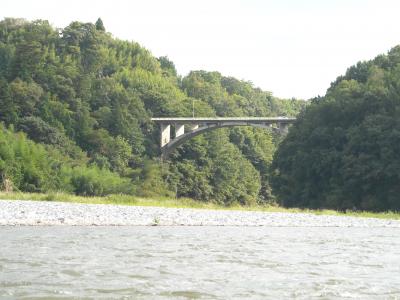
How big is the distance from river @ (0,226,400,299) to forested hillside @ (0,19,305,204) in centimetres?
3431

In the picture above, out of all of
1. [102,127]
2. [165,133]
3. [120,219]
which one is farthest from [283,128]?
[120,219]

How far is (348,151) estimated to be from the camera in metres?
41.3

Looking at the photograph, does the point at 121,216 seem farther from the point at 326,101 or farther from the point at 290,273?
the point at 326,101

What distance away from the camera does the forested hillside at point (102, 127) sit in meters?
58.3

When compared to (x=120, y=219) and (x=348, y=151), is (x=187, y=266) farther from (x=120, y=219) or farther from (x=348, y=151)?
(x=348, y=151)

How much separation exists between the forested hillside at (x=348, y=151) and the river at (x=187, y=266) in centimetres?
2510

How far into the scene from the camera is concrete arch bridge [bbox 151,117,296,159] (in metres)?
63.6

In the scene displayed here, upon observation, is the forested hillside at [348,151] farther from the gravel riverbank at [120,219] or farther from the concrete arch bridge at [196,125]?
the gravel riverbank at [120,219]

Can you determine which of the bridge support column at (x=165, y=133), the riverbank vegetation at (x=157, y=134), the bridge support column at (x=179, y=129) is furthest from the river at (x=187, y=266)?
the bridge support column at (x=165, y=133)

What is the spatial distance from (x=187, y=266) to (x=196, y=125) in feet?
210

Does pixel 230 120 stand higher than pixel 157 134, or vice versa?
pixel 230 120

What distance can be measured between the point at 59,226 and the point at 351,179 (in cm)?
2623

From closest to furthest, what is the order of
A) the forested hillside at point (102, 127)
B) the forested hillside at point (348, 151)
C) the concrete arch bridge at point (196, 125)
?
1. the forested hillside at point (348, 151)
2. the forested hillside at point (102, 127)
3. the concrete arch bridge at point (196, 125)

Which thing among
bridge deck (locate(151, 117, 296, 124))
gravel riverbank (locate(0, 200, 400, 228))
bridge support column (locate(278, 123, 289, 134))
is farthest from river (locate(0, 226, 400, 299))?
bridge support column (locate(278, 123, 289, 134))
